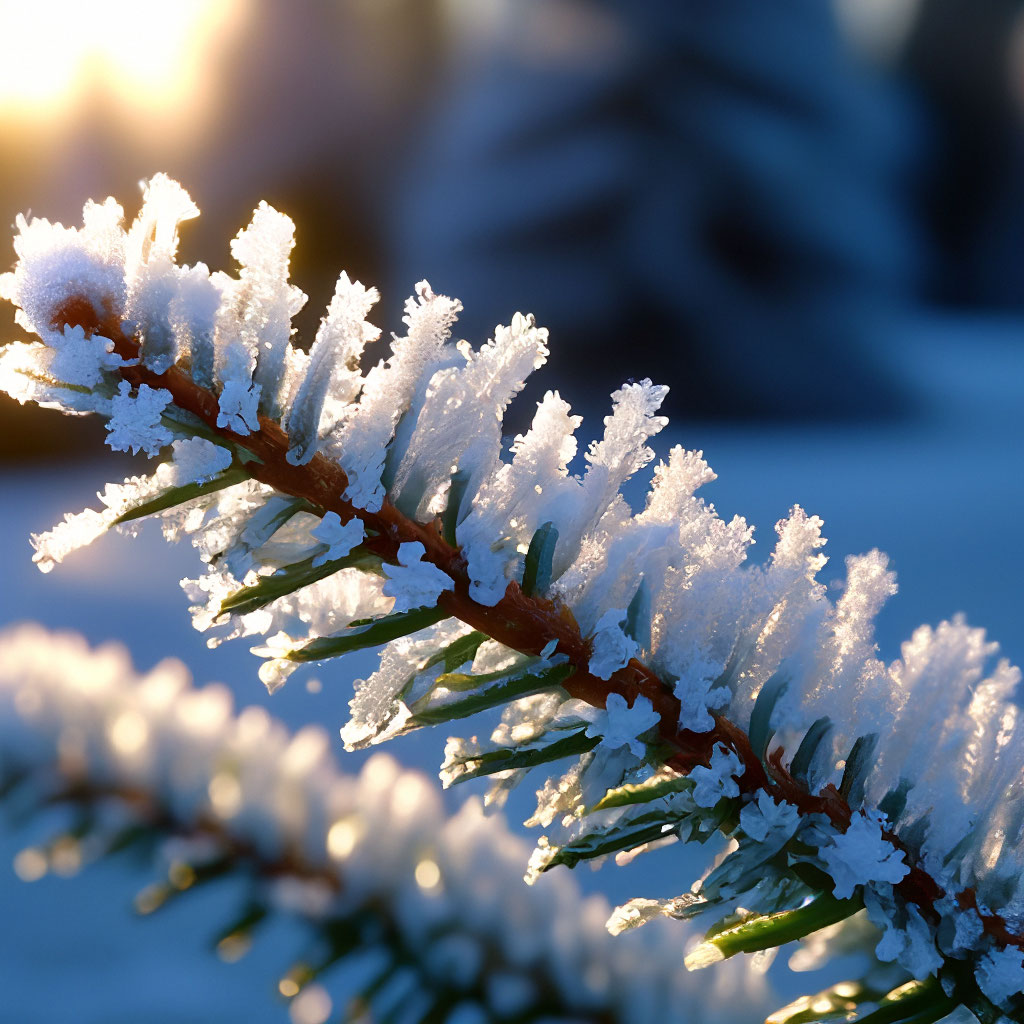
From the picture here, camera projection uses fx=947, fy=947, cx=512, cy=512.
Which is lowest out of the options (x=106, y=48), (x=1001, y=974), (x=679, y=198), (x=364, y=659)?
(x=1001, y=974)

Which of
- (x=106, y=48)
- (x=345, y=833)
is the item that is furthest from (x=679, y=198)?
(x=345, y=833)

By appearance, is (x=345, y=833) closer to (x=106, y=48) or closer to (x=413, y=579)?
(x=413, y=579)

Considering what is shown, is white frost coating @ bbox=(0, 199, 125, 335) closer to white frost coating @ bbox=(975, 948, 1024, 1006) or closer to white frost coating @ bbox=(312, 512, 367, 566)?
white frost coating @ bbox=(312, 512, 367, 566)

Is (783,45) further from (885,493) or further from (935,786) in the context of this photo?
(935,786)

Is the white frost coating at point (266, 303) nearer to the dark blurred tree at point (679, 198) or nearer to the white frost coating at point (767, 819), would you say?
the white frost coating at point (767, 819)

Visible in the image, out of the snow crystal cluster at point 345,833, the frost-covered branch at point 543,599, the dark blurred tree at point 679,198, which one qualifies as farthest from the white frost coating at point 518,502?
the dark blurred tree at point 679,198

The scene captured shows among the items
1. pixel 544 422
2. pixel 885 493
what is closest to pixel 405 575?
pixel 544 422
